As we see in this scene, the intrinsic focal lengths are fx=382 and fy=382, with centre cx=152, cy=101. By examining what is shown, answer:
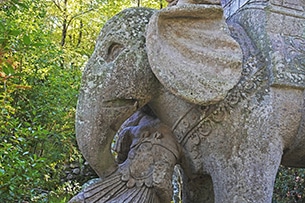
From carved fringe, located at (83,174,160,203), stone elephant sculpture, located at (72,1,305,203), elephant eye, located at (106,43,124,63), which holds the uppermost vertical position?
elephant eye, located at (106,43,124,63)

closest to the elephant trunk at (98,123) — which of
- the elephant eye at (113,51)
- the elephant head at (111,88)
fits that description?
the elephant head at (111,88)

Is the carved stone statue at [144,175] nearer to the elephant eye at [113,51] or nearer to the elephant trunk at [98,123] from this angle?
the elephant trunk at [98,123]

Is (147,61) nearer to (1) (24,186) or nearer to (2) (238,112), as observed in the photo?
(2) (238,112)

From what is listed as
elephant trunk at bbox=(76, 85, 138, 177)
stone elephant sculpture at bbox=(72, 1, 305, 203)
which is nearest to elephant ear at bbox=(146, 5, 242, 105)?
stone elephant sculpture at bbox=(72, 1, 305, 203)

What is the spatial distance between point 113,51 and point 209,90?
253 millimetres

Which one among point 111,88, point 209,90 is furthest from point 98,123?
point 209,90

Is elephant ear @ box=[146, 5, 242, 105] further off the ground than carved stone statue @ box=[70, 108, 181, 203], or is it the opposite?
elephant ear @ box=[146, 5, 242, 105]

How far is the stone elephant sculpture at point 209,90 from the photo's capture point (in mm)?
840

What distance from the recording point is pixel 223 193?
86 centimetres

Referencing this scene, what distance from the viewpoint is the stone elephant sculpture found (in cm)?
84

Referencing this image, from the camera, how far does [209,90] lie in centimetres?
83

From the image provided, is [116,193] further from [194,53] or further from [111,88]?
[194,53]

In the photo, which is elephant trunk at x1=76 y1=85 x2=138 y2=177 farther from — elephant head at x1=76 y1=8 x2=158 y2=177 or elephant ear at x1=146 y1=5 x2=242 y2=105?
elephant ear at x1=146 y1=5 x2=242 y2=105

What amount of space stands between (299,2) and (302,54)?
15cm
